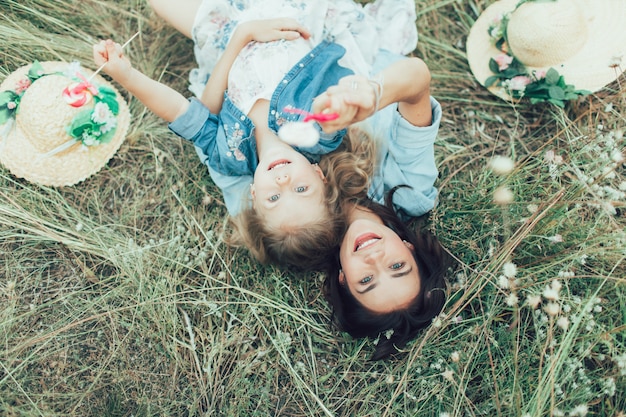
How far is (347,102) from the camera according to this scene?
5.17 feet

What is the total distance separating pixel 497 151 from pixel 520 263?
0.76m

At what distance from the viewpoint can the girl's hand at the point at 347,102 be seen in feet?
5.16

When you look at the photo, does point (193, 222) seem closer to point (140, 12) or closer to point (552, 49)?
point (140, 12)

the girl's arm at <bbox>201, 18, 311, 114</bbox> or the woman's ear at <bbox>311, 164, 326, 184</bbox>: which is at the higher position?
the girl's arm at <bbox>201, 18, 311, 114</bbox>

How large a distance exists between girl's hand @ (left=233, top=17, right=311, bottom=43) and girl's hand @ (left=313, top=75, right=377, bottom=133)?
2.97ft

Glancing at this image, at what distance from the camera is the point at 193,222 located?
2688mm

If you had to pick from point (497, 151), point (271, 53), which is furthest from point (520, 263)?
point (271, 53)

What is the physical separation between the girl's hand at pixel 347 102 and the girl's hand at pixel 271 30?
91cm

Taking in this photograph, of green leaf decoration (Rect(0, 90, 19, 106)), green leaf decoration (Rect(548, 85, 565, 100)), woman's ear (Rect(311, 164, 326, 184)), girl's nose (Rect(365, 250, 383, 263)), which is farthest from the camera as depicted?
green leaf decoration (Rect(548, 85, 565, 100))

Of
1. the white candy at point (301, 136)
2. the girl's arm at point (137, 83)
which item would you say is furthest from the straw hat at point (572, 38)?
the girl's arm at point (137, 83)

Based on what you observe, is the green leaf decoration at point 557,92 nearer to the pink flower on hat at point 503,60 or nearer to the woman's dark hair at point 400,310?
the pink flower on hat at point 503,60

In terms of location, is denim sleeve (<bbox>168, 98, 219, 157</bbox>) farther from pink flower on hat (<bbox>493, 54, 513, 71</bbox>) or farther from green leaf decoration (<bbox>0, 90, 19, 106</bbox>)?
pink flower on hat (<bbox>493, 54, 513, 71</bbox>)

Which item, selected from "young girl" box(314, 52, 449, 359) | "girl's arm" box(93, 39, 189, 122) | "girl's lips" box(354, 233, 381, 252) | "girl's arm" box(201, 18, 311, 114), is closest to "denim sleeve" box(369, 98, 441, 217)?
"young girl" box(314, 52, 449, 359)

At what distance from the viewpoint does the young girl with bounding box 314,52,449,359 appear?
A: 6.86 ft
